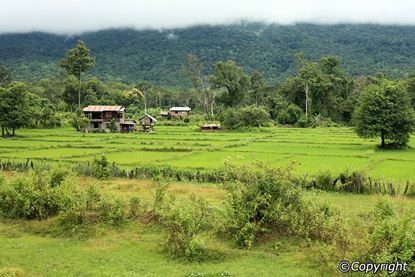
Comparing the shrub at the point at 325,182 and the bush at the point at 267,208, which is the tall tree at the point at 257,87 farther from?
the bush at the point at 267,208

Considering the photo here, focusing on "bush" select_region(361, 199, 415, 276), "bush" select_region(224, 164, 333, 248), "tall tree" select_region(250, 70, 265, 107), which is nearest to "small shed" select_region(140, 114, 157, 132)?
"tall tree" select_region(250, 70, 265, 107)

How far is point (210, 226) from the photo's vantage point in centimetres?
1830

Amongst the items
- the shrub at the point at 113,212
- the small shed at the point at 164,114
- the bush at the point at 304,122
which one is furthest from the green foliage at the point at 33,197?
the small shed at the point at 164,114

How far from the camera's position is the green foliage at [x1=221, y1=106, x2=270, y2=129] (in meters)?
76.4

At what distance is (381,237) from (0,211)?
51.4 feet

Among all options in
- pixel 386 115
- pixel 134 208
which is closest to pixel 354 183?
pixel 134 208

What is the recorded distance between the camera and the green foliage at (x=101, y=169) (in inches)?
1174

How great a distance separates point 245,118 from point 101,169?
48713 mm

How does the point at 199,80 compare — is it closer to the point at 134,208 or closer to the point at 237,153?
the point at 237,153

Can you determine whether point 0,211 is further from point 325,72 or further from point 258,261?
point 325,72

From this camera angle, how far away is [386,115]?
44438 millimetres

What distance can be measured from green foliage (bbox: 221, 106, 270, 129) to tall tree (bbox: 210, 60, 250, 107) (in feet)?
82.7

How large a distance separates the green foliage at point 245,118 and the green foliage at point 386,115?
30.1 m

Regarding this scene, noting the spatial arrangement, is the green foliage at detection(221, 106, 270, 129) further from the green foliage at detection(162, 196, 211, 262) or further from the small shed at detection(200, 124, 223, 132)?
the green foliage at detection(162, 196, 211, 262)
